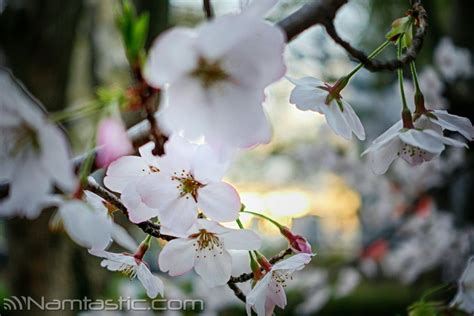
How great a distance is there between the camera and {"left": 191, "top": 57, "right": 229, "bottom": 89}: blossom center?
0.29 m

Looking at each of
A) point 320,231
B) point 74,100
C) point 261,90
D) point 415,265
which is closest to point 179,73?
point 261,90

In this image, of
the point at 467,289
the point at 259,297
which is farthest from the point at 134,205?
the point at 467,289

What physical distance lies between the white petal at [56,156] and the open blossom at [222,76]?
0.05 metres

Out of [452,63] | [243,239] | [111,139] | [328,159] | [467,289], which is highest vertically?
[111,139]

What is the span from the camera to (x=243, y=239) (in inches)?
16.1

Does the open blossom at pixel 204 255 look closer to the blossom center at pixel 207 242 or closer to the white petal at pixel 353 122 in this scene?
the blossom center at pixel 207 242

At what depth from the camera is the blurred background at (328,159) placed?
5.53 ft

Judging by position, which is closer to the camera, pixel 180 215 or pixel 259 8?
pixel 259 8

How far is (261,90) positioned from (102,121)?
9 cm

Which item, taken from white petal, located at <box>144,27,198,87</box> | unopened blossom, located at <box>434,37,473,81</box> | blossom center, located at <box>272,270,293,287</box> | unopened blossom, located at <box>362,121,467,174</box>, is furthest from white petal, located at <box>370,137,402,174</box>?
unopened blossom, located at <box>434,37,473,81</box>

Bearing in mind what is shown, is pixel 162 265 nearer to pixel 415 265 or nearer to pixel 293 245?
pixel 293 245

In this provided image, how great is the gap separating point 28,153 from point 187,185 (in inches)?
6.0

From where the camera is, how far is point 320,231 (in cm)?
950

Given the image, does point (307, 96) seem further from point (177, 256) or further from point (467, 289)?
point (467, 289)
